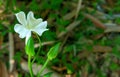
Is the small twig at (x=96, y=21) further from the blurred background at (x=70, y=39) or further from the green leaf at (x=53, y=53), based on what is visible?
the green leaf at (x=53, y=53)

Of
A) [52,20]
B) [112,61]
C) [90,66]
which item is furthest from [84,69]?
[52,20]

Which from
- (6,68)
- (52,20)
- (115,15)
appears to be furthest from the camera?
(115,15)

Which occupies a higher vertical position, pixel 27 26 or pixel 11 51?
pixel 27 26

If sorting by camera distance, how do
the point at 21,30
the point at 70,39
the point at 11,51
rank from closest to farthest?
the point at 21,30 → the point at 11,51 → the point at 70,39

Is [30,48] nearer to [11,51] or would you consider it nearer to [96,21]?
[11,51]

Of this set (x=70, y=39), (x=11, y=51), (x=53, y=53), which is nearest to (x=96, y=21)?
(x=70, y=39)

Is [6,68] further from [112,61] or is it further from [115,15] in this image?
[115,15]

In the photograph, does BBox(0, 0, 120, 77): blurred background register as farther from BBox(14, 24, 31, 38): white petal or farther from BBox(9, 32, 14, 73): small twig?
BBox(14, 24, 31, 38): white petal
